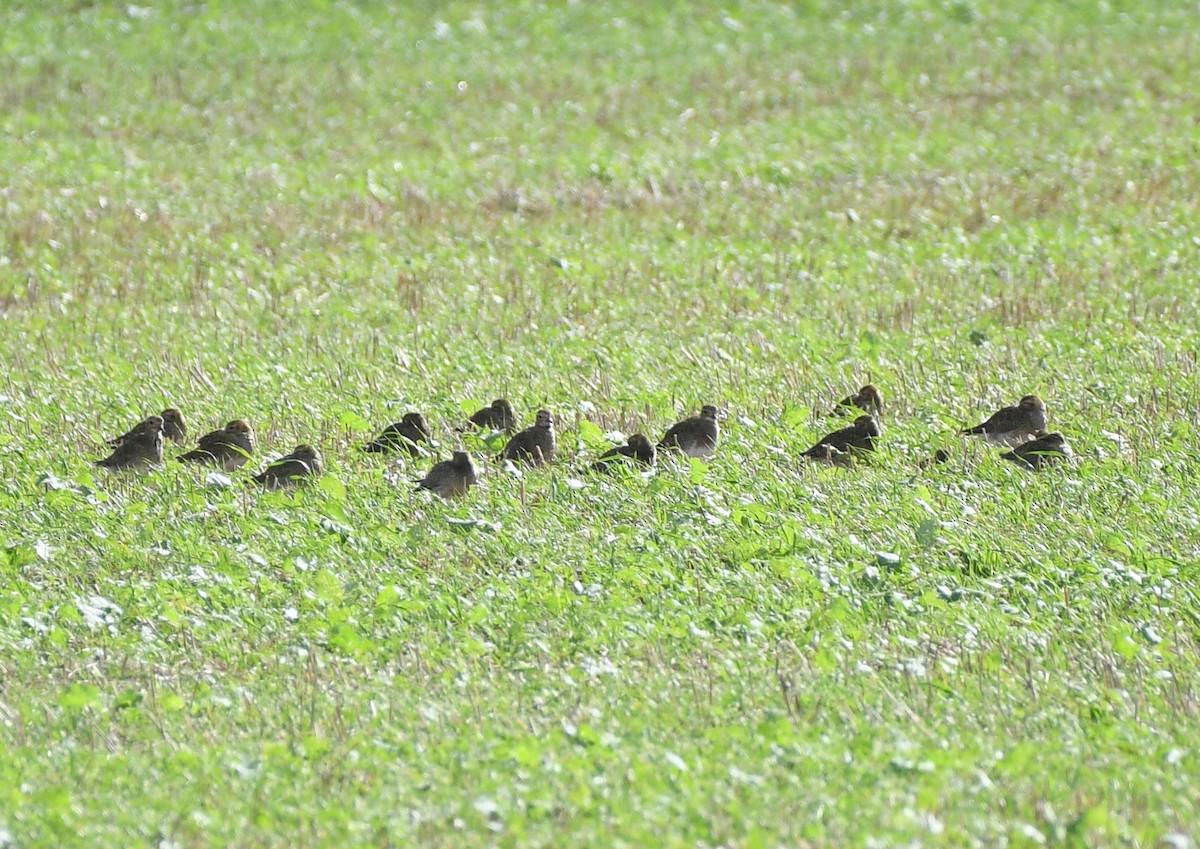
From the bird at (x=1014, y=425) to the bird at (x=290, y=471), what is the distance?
3.91 metres

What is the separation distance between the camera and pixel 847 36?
93.6 feet

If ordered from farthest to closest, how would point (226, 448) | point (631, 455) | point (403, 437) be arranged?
1. point (226, 448)
2. point (403, 437)
3. point (631, 455)

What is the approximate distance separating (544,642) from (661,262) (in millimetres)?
9456

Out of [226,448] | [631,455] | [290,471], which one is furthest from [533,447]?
[226,448]

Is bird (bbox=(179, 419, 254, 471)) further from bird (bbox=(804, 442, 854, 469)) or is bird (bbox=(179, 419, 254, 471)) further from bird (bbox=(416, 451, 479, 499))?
bird (bbox=(804, 442, 854, 469))

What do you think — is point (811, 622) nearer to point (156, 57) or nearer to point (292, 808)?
point (292, 808)

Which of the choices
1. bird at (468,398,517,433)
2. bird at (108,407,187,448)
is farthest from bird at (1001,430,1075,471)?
bird at (108,407,187,448)

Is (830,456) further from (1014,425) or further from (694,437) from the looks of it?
(1014,425)

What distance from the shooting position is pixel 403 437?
9.89m

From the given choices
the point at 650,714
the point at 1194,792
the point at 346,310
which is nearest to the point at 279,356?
the point at 346,310

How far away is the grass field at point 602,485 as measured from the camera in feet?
19.3

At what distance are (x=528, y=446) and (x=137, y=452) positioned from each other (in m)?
2.22

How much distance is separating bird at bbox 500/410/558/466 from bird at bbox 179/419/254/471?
1507 millimetres

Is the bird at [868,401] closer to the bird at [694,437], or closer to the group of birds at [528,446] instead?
the group of birds at [528,446]
